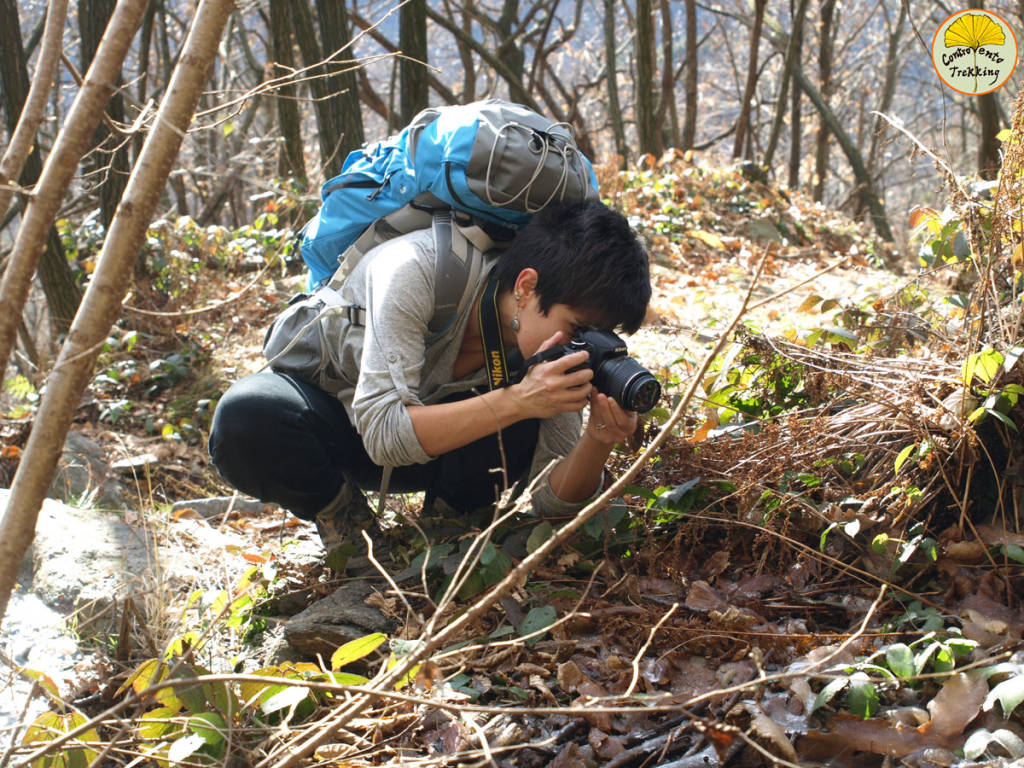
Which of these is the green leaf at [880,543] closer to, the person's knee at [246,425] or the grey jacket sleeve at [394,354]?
the grey jacket sleeve at [394,354]

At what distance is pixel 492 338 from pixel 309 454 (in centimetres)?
61

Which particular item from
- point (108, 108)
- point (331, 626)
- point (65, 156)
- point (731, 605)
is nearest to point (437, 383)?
point (331, 626)

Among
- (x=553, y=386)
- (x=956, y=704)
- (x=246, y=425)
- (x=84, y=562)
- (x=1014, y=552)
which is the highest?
(x=553, y=386)

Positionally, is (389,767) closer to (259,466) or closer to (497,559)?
(497,559)

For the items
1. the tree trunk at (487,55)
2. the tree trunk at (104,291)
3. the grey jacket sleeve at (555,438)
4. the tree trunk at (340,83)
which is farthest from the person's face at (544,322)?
the tree trunk at (487,55)

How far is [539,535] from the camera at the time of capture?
2162 millimetres

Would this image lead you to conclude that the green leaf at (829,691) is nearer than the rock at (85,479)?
Yes

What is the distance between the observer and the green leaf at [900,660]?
157cm

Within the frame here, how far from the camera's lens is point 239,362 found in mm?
4738

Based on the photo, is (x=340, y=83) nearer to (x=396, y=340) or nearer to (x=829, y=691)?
(x=396, y=340)

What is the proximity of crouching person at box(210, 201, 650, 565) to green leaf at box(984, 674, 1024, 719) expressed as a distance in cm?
85

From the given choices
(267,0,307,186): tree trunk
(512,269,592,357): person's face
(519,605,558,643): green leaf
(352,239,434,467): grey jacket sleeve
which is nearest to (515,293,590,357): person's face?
(512,269,592,357): person's face

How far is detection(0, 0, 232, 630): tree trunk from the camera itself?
1.23 meters

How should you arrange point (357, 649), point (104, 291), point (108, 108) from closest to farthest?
1. point (104, 291)
2. point (357, 649)
3. point (108, 108)
